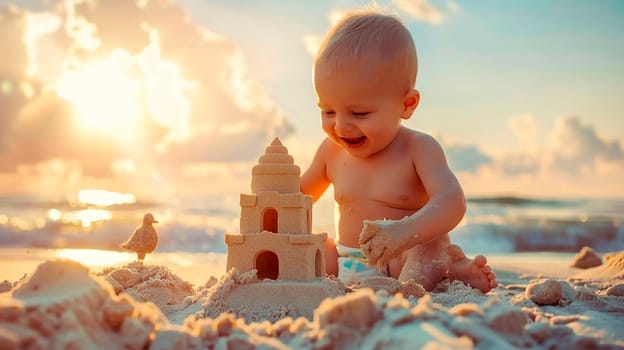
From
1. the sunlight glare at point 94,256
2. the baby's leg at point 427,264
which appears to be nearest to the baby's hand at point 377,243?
the baby's leg at point 427,264

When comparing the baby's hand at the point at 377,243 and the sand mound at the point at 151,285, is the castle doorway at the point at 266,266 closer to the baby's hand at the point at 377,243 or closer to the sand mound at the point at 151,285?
the sand mound at the point at 151,285

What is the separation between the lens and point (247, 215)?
3561mm

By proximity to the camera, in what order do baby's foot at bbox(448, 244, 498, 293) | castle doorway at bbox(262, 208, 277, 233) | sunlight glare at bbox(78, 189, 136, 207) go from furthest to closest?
sunlight glare at bbox(78, 189, 136, 207), baby's foot at bbox(448, 244, 498, 293), castle doorway at bbox(262, 208, 277, 233)

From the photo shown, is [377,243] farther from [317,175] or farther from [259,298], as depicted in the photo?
[317,175]

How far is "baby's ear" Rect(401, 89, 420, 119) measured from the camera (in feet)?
13.1

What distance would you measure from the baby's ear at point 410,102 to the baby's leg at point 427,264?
840 mm

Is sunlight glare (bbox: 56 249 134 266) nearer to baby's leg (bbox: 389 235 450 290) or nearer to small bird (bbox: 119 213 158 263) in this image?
small bird (bbox: 119 213 158 263)

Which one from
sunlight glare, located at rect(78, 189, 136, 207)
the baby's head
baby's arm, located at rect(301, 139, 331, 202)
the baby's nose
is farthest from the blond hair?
sunlight glare, located at rect(78, 189, 136, 207)

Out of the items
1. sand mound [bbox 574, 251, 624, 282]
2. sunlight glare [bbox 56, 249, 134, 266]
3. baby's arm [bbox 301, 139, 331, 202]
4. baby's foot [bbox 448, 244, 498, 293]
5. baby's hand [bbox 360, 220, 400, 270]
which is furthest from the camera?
sunlight glare [bbox 56, 249, 134, 266]

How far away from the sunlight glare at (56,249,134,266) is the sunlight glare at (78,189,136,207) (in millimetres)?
13490

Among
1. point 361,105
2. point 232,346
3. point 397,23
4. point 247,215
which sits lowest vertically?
point 232,346

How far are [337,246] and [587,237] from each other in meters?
9.66

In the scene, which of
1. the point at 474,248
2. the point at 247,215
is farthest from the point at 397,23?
the point at 474,248

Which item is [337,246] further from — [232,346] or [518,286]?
[232,346]
